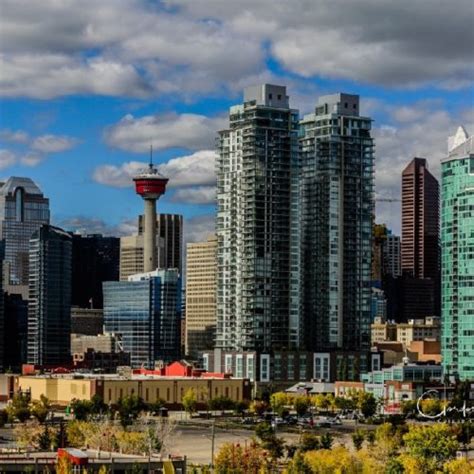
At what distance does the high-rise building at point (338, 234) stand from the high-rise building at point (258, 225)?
4977mm

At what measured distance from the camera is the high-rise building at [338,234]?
623 feet

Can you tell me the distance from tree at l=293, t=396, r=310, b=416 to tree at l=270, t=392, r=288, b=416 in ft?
4.56

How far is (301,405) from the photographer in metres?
150

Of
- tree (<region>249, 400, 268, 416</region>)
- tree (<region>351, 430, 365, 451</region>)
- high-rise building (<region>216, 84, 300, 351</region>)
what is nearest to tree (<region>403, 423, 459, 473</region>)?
tree (<region>351, 430, 365, 451</region>)

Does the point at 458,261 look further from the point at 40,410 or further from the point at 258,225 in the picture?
the point at 40,410

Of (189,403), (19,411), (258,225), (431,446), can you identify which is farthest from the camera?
(258,225)

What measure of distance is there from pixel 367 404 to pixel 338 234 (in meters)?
44.9

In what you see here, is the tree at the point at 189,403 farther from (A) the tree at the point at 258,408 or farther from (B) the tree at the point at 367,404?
(B) the tree at the point at 367,404

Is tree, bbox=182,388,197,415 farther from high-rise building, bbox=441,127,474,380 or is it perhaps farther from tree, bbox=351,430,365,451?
tree, bbox=351,430,365,451

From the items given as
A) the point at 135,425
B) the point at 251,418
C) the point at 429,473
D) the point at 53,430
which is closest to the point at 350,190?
the point at 251,418

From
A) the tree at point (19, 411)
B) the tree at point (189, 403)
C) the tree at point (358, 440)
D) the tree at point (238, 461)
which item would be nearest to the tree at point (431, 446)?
the tree at point (358, 440)

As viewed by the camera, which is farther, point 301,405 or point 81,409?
point 301,405

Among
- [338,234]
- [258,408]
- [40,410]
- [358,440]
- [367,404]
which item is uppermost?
[338,234]

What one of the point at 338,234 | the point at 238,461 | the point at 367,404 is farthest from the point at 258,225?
the point at 238,461
